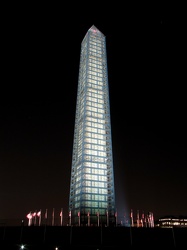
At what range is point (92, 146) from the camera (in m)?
134

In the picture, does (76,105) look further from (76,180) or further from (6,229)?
(6,229)

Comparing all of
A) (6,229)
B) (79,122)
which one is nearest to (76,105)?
(79,122)

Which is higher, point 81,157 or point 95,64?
point 95,64

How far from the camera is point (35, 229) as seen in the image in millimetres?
38219

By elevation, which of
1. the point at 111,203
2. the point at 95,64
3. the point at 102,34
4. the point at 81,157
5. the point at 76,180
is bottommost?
the point at 111,203

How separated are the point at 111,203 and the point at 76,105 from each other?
224 ft

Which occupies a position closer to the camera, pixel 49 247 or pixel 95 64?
pixel 49 247

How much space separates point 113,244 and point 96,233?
12.3ft

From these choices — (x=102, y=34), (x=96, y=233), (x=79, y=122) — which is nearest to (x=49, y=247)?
(x=96, y=233)

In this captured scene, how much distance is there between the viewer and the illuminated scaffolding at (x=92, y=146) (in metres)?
121

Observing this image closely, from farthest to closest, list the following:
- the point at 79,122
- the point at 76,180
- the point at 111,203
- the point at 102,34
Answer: the point at 102,34
the point at 79,122
the point at 76,180
the point at 111,203

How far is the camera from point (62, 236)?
106 ft

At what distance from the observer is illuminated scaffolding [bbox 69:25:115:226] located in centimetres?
12100

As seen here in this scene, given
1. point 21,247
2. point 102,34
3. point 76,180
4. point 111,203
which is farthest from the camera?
point 102,34
